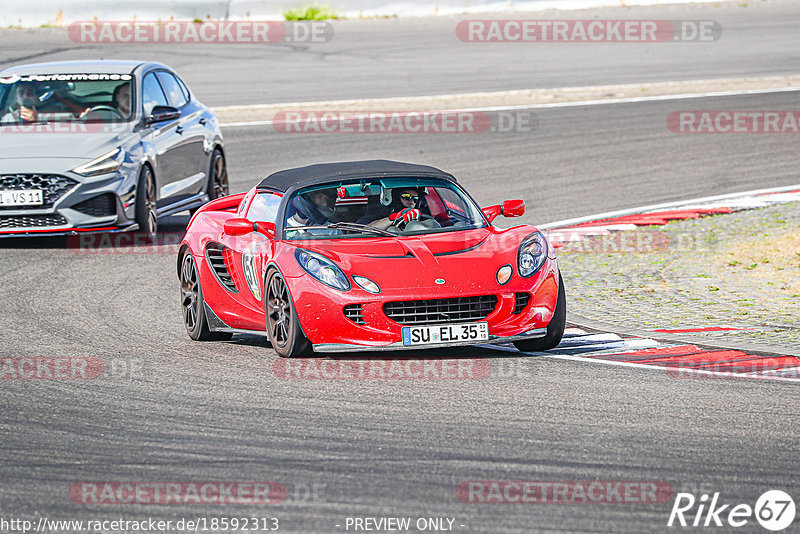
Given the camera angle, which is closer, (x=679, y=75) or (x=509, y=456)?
(x=509, y=456)

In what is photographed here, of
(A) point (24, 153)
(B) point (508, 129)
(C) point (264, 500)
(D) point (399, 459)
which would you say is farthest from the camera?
(B) point (508, 129)

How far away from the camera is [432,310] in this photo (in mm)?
8320

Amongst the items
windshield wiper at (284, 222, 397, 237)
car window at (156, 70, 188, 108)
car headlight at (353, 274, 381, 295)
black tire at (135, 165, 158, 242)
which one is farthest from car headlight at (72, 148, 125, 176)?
car headlight at (353, 274, 381, 295)

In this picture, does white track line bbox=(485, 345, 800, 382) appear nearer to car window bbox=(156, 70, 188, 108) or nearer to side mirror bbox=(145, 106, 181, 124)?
side mirror bbox=(145, 106, 181, 124)

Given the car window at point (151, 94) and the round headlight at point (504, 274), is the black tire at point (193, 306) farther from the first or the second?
the car window at point (151, 94)

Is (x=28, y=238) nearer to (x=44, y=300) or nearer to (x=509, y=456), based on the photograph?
(x=44, y=300)

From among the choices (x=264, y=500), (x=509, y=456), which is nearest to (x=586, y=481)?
(x=509, y=456)

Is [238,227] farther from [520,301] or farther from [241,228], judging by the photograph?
[520,301]

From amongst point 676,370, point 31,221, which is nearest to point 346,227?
point 676,370

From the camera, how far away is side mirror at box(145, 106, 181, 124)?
547 inches

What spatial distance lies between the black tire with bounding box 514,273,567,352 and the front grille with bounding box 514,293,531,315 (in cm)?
Answer: 23

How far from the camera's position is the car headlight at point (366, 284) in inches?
328

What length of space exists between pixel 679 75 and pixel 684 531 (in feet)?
68.0

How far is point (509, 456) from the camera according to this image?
20.5ft
